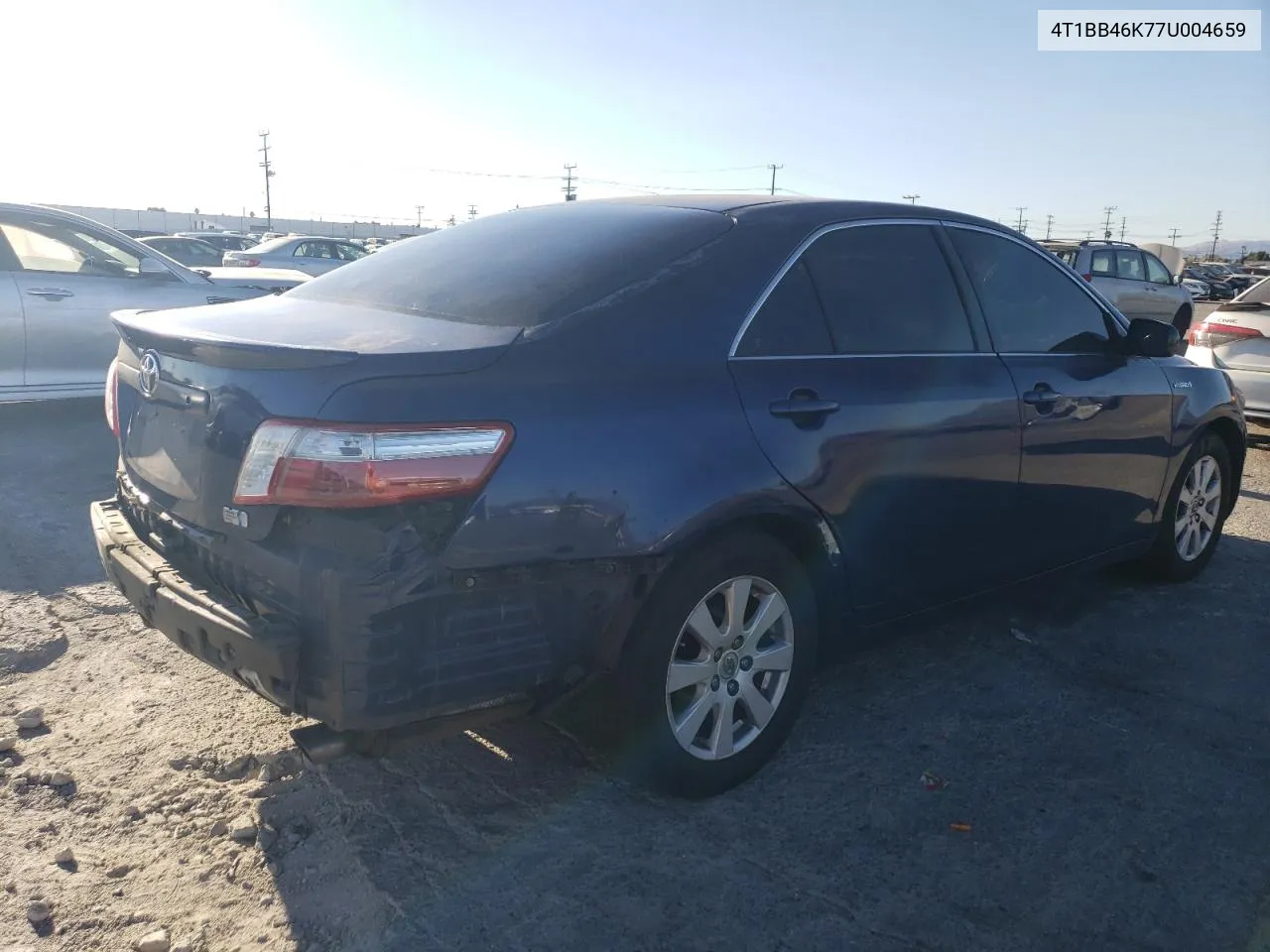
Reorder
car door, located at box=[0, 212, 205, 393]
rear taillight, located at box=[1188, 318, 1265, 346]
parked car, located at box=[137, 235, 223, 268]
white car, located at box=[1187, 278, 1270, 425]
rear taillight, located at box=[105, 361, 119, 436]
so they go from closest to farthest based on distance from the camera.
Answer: rear taillight, located at box=[105, 361, 119, 436], car door, located at box=[0, 212, 205, 393], white car, located at box=[1187, 278, 1270, 425], rear taillight, located at box=[1188, 318, 1265, 346], parked car, located at box=[137, 235, 223, 268]

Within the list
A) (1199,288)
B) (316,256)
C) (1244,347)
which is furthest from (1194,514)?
(1199,288)

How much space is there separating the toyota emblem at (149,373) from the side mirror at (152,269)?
563 cm

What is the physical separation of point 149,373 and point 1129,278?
18.4m

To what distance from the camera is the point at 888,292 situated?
142 inches

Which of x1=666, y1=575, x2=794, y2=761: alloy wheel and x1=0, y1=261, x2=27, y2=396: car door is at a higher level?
x1=0, y1=261, x2=27, y2=396: car door

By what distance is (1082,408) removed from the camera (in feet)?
13.8

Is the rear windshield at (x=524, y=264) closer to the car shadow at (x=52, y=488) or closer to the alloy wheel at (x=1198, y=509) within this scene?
the car shadow at (x=52, y=488)

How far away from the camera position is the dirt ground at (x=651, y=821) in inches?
101

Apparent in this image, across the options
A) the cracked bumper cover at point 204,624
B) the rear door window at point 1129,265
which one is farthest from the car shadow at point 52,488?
the rear door window at point 1129,265

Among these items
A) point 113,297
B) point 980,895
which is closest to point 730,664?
point 980,895

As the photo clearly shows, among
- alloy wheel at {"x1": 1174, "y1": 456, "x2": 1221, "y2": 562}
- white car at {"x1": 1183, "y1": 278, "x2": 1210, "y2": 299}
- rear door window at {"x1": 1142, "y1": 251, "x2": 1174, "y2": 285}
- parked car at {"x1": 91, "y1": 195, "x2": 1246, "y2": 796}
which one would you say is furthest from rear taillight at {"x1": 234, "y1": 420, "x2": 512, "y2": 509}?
white car at {"x1": 1183, "y1": 278, "x2": 1210, "y2": 299}

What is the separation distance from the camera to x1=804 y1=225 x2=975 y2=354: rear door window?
3.42 m

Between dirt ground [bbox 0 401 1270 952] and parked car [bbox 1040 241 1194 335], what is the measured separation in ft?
48.8

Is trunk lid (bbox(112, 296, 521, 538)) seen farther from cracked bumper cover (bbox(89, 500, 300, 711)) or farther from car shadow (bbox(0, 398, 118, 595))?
car shadow (bbox(0, 398, 118, 595))
